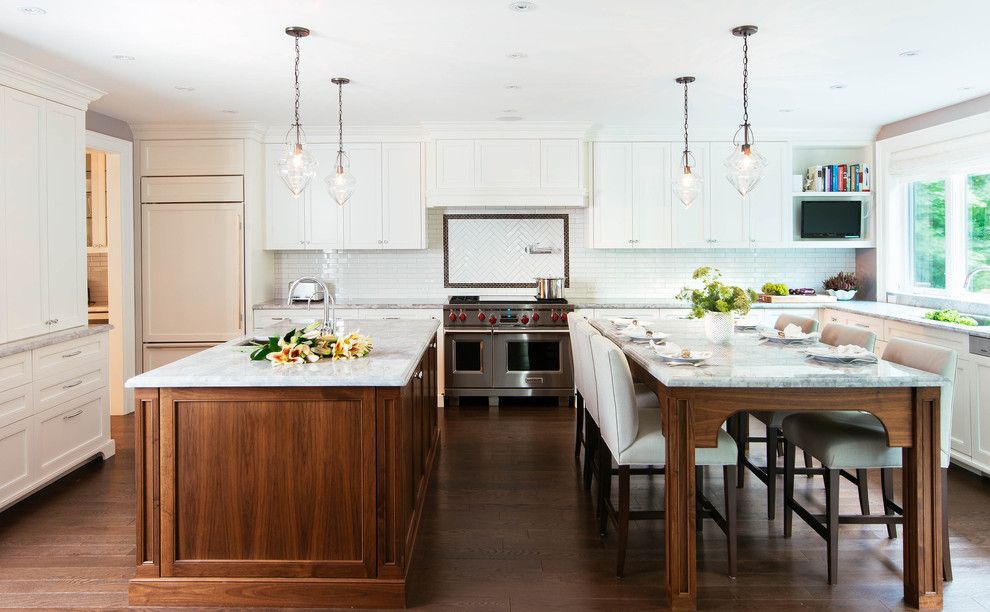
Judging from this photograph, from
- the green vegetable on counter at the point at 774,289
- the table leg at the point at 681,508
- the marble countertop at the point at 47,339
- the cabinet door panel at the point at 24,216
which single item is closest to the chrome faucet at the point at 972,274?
the green vegetable on counter at the point at 774,289

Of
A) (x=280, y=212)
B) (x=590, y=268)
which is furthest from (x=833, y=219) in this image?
(x=280, y=212)

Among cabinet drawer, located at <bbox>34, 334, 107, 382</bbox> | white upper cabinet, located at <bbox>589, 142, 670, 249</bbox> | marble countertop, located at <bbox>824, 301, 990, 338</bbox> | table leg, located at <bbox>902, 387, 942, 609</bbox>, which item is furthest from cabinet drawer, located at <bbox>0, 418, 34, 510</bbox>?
marble countertop, located at <bbox>824, 301, 990, 338</bbox>

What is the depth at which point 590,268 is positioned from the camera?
23.4 ft

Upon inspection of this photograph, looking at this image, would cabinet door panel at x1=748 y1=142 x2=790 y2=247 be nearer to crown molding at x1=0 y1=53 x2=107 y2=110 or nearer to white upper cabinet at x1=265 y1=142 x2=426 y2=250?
white upper cabinet at x1=265 y1=142 x2=426 y2=250

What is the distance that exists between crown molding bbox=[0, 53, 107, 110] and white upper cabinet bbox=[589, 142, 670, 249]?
408 cm

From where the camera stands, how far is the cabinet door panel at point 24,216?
3975 mm

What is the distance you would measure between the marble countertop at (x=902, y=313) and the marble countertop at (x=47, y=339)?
5508mm

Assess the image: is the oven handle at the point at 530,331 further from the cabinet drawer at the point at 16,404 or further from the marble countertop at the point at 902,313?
the cabinet drawer at the point at 16,404

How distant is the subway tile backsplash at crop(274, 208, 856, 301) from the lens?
7.09 meters

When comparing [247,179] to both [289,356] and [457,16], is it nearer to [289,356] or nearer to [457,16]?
[457,16]

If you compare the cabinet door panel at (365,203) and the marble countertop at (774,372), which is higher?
the cabinet door panel at (365,203)

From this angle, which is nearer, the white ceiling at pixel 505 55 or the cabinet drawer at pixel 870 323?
the white ceiling at pixel 505 55

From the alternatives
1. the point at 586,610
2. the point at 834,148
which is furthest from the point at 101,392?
the point at 834,148

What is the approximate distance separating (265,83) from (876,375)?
4167 millimetres
